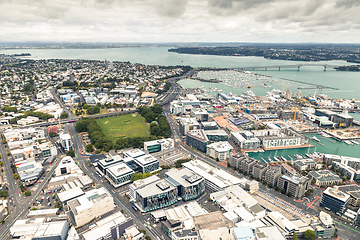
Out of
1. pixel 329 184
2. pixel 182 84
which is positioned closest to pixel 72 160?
pixel 329 184

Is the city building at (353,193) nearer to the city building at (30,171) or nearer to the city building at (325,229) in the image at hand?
the city building at (325,229)

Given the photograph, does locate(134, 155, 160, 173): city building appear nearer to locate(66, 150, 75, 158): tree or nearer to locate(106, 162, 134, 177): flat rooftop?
locate(106, 162, 134, 177): flat rooftop

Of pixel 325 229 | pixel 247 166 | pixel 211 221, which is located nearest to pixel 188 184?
pixel 211 221

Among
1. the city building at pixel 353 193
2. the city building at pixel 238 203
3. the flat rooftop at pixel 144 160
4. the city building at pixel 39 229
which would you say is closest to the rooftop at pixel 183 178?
the city building at pixel 238 203

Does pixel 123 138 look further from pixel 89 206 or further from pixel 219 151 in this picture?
pixel 89 206

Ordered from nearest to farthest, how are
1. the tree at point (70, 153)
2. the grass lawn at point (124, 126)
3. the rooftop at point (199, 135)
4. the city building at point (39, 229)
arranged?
the city building at point (39, 229) < the tree at point (70, 153) < the rooftop at point (199, 135) < the grass lawn at point (124, 126)
